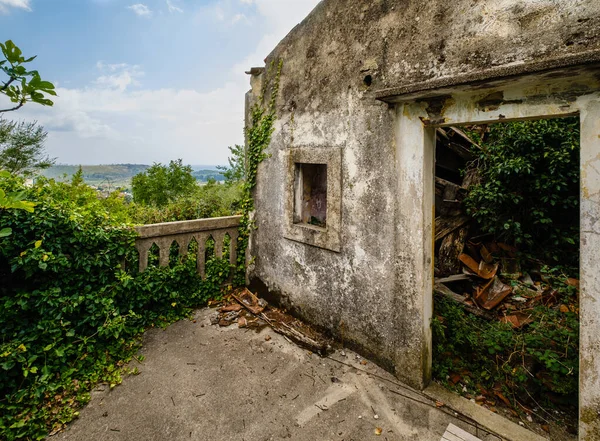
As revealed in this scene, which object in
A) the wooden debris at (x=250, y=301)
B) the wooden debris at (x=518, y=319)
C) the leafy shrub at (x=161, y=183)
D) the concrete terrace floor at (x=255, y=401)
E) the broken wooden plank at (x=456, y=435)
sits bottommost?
the broken wooden plank at (x=456, y=435)

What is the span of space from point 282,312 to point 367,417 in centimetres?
229

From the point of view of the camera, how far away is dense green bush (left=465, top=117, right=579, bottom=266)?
4.29 metres

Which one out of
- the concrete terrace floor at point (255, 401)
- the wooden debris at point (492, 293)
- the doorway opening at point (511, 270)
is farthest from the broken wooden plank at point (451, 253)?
the concrete terrace floor at point (255, 401)

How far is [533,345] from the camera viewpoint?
10.6 ft

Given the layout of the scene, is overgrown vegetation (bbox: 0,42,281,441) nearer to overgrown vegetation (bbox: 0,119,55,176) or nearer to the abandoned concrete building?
the abandoned concrete building

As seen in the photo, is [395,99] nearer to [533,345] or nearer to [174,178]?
[533,345]

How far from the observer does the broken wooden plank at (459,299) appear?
4.24 meters

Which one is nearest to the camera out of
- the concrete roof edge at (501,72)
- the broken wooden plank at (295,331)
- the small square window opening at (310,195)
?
the concrete roof edge at (501,72)

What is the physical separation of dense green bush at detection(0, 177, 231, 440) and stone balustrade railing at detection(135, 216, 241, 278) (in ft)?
0.74

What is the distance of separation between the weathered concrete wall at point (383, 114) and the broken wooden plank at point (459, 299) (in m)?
1.37

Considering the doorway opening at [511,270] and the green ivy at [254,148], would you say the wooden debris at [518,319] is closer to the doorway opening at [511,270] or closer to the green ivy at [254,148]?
the doorway opening at [511,270]

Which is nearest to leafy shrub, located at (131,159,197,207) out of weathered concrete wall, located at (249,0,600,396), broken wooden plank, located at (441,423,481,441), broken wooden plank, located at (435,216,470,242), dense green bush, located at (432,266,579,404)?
weathered concrete wall, located at (249,0,600,396)

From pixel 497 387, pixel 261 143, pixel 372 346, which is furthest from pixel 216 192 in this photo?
pixel 497 387

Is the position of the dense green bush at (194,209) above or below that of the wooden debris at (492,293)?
above
